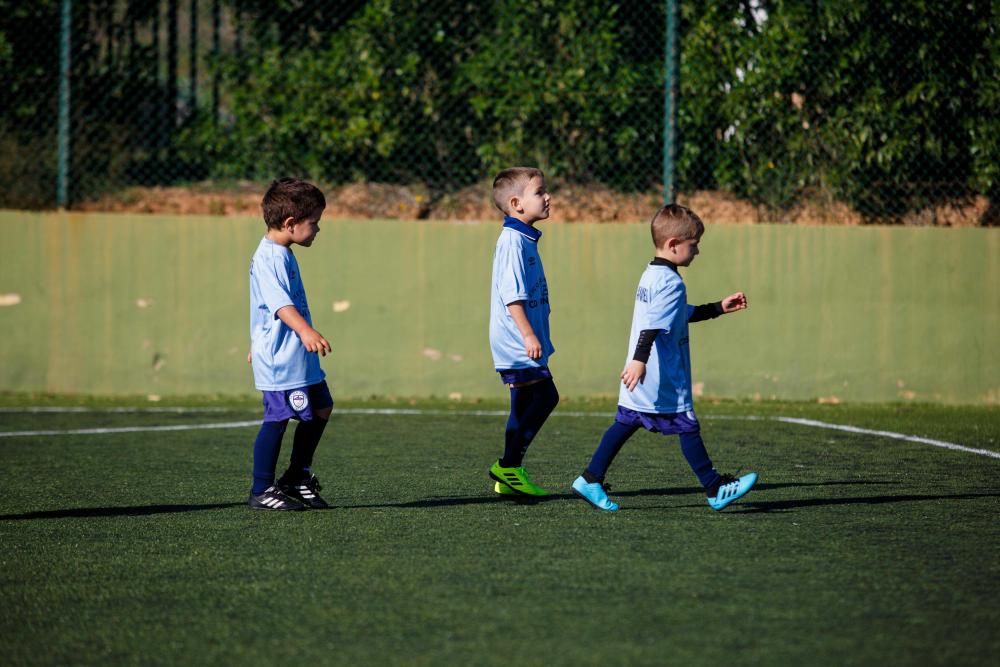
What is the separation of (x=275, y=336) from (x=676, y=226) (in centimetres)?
159

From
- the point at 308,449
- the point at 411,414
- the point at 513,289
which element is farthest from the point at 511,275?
the point at 411,414

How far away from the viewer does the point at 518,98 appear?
1031 centimetres

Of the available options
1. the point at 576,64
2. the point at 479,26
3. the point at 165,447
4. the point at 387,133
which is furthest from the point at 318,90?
the point at 165,447

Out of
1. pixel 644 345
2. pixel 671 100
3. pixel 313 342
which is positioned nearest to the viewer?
pixel 313 342

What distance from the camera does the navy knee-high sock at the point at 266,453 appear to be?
525 cm

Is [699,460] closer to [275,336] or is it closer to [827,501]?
[827,501]

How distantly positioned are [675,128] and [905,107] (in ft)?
5.65

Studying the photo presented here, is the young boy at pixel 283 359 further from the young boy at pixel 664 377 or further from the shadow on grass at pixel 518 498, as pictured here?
the young boy at pixel 664 377

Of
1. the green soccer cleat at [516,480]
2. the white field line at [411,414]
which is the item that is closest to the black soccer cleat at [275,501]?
the green soccer cleat at [516,480]

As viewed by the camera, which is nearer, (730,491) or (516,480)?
(730,491)

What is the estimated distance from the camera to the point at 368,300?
9969 millimetres

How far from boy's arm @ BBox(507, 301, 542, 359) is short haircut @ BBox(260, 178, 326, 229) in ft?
2.77

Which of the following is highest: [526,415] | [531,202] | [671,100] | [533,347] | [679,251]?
[671,100]

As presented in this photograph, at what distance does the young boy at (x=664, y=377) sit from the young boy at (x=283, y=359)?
1077 mm
